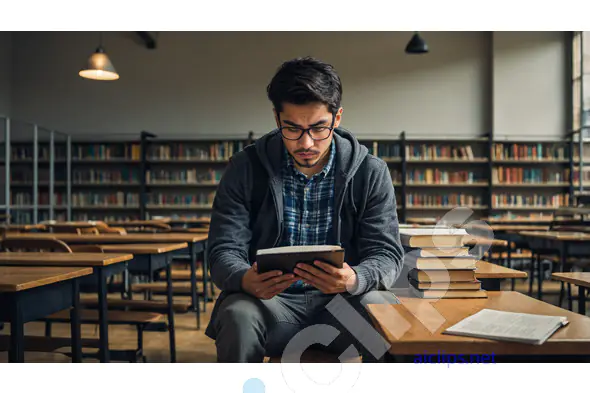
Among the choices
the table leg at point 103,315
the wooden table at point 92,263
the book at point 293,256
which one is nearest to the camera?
the book at point 293,256

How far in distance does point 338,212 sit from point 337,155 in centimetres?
18

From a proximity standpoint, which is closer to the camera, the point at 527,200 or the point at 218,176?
the point at 527,200

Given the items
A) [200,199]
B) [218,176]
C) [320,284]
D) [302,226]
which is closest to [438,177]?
[218,176]

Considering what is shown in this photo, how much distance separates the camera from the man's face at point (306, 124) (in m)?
1.42

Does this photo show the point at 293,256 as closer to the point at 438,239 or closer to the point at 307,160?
the point at 307,160

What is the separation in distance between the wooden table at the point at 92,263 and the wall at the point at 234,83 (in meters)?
5.90

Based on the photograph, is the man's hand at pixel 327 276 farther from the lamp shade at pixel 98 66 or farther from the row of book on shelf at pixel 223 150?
the row of book on shelf at pixel 223 150

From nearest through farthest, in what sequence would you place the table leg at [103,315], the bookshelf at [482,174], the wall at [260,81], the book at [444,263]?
the book at [444,263]
the table leg at [103,315]
the bookshelf at [482,174]
the wall at [260,81]

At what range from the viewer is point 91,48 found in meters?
8.55

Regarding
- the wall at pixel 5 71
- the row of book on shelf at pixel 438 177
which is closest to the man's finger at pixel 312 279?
the row of book on shelf at pixel 438 177

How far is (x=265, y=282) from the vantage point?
128cm

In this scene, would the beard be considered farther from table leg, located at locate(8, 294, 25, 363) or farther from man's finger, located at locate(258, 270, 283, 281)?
table leg, located at locate(8, 294, 25, 363)

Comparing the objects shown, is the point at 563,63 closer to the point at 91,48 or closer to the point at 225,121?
the point at 225,121
